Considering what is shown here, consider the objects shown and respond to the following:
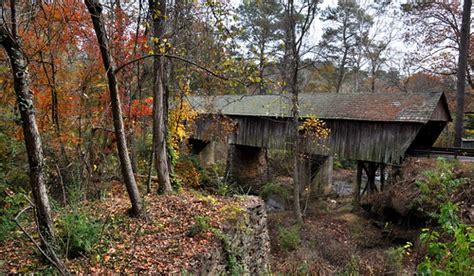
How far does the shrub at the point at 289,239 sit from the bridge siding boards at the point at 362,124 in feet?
13.4

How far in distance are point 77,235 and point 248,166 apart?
49.1 ft

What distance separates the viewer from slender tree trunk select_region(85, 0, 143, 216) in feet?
13.1

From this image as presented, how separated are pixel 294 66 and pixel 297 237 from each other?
6035 mm

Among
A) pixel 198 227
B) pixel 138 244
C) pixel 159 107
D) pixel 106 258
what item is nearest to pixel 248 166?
pixel 159 107

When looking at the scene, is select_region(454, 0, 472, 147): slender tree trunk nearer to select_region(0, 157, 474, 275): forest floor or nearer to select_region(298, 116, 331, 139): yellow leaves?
select_region(0, 157, 474, 275): forest floor

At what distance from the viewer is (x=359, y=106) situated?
510 inches

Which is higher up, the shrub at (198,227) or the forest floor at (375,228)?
the shrub at (198,227)

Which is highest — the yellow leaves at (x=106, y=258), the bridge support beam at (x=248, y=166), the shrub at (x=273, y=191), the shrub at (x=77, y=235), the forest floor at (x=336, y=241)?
the shrub at (x=77, y=235)

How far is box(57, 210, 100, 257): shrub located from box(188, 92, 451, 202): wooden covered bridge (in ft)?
18.7

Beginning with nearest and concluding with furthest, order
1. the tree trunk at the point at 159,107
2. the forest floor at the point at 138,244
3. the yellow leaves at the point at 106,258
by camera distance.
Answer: the forest floor at the point at 138,244 → the yellow leaves at the point at 106,258 → the tree trunk at the point at 159,107

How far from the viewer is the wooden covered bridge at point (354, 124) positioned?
11.2m

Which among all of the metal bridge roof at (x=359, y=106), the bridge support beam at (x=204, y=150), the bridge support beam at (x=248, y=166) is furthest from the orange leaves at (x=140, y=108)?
the bridge support beam at (x=204, y=150)

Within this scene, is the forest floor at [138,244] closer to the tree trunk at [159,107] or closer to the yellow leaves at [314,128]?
the tree trunk at [159,107]

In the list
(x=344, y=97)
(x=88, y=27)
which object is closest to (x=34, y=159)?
(x=88, y=27)
